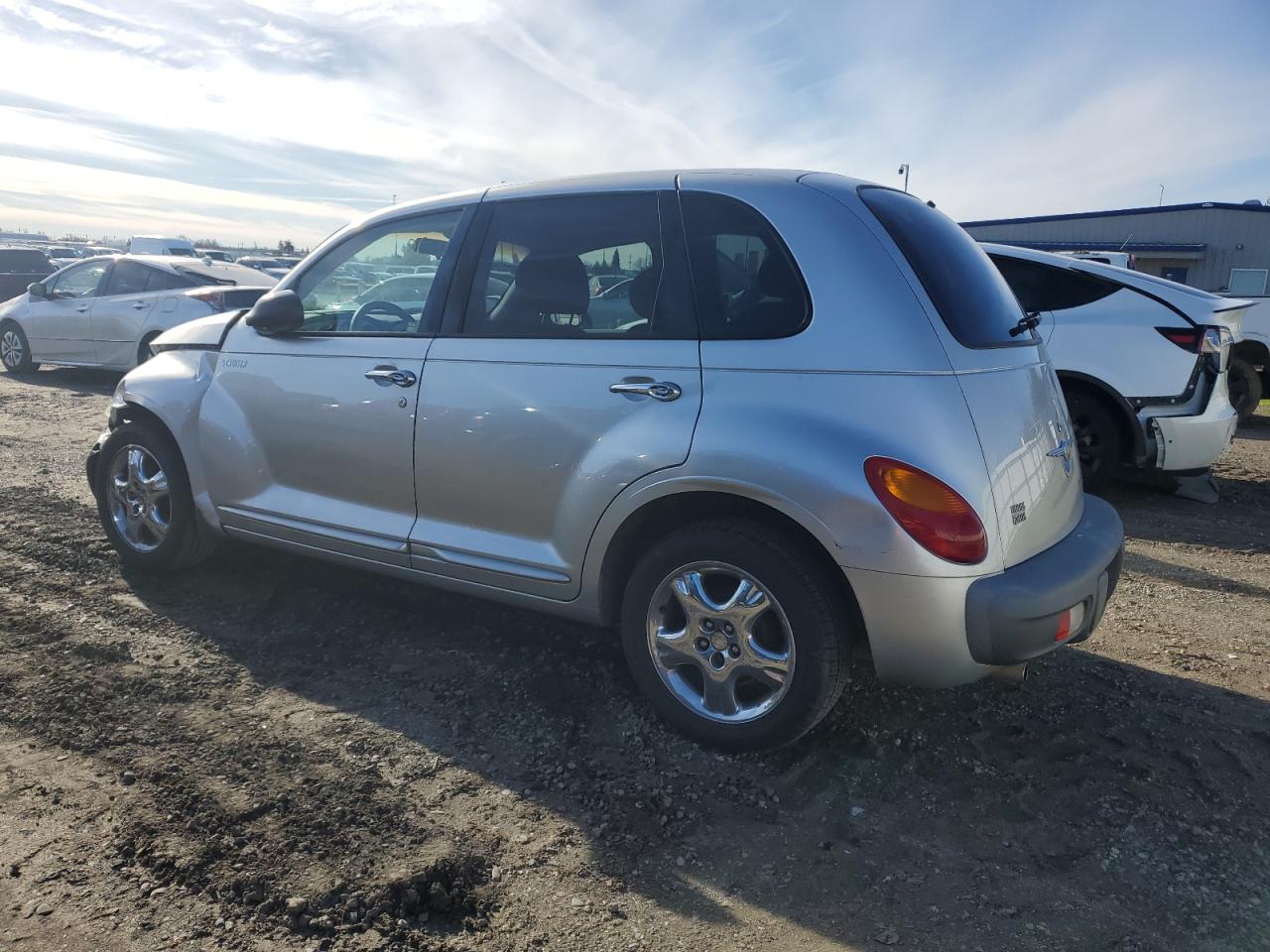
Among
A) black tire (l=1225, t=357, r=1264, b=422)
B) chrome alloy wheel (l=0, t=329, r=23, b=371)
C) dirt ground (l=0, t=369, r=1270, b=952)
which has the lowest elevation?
dirt ground (l=0, t=369, r=1270, b=952)

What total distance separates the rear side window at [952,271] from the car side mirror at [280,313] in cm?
238

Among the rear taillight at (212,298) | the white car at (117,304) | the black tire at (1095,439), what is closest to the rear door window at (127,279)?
the white car at (117,304)

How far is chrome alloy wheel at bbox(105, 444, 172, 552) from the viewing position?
4.58 m

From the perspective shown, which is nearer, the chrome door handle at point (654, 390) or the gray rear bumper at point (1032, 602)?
the gray rear bumper at point (1032, 602)

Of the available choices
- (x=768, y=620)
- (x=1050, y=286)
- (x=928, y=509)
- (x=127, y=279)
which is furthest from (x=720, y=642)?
(x=127, y=279)

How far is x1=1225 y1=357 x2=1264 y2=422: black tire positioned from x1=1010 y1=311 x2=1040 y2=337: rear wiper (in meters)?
8.40

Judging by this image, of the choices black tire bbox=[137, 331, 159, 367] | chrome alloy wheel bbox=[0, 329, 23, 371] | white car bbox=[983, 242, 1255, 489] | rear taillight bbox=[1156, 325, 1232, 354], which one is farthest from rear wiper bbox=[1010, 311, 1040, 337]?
chrome alloy wheel bbox=[0, 329, 23, 371]

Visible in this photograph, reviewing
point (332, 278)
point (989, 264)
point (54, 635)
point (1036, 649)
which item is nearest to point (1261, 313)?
point (989, 264)

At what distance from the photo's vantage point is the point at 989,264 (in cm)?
355

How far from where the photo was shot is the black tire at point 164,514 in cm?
450

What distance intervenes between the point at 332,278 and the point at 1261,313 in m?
10.2

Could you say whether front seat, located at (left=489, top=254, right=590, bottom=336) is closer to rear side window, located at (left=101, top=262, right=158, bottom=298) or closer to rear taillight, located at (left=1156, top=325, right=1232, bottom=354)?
rear taillight, located at (left=1156, top=325, right=1232, bottom=354)

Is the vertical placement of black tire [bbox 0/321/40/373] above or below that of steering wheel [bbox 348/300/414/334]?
below

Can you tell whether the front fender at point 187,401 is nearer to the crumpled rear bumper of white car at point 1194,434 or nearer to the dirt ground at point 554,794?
the dirt ground at point 554,794
